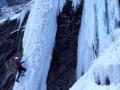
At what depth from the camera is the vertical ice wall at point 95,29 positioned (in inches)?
447

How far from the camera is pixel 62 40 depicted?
574 inches

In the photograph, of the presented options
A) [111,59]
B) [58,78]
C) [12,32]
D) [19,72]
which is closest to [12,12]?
[12,32]

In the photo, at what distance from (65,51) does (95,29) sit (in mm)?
2641

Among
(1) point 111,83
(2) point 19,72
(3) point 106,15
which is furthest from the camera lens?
(2) point 19,72

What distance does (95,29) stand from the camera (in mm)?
12172

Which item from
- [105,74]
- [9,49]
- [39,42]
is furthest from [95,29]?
[9,49]

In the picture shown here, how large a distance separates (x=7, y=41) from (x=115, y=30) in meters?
5.98

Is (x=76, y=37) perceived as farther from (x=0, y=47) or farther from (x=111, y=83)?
(x=111, y=83)

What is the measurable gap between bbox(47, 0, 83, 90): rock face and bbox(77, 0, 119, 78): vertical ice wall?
30.5 inches

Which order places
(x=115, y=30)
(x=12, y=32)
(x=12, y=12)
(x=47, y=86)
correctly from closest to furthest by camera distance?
(x=115, y=30)
(x=47, y=86)
(x=12, y=32)
(x=12, y=12)

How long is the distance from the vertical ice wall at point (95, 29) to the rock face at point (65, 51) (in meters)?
0.77

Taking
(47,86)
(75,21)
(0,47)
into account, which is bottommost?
(47,86)

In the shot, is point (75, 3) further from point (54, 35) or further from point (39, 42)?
point (39, 42)

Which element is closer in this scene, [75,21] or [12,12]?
[75,21]
